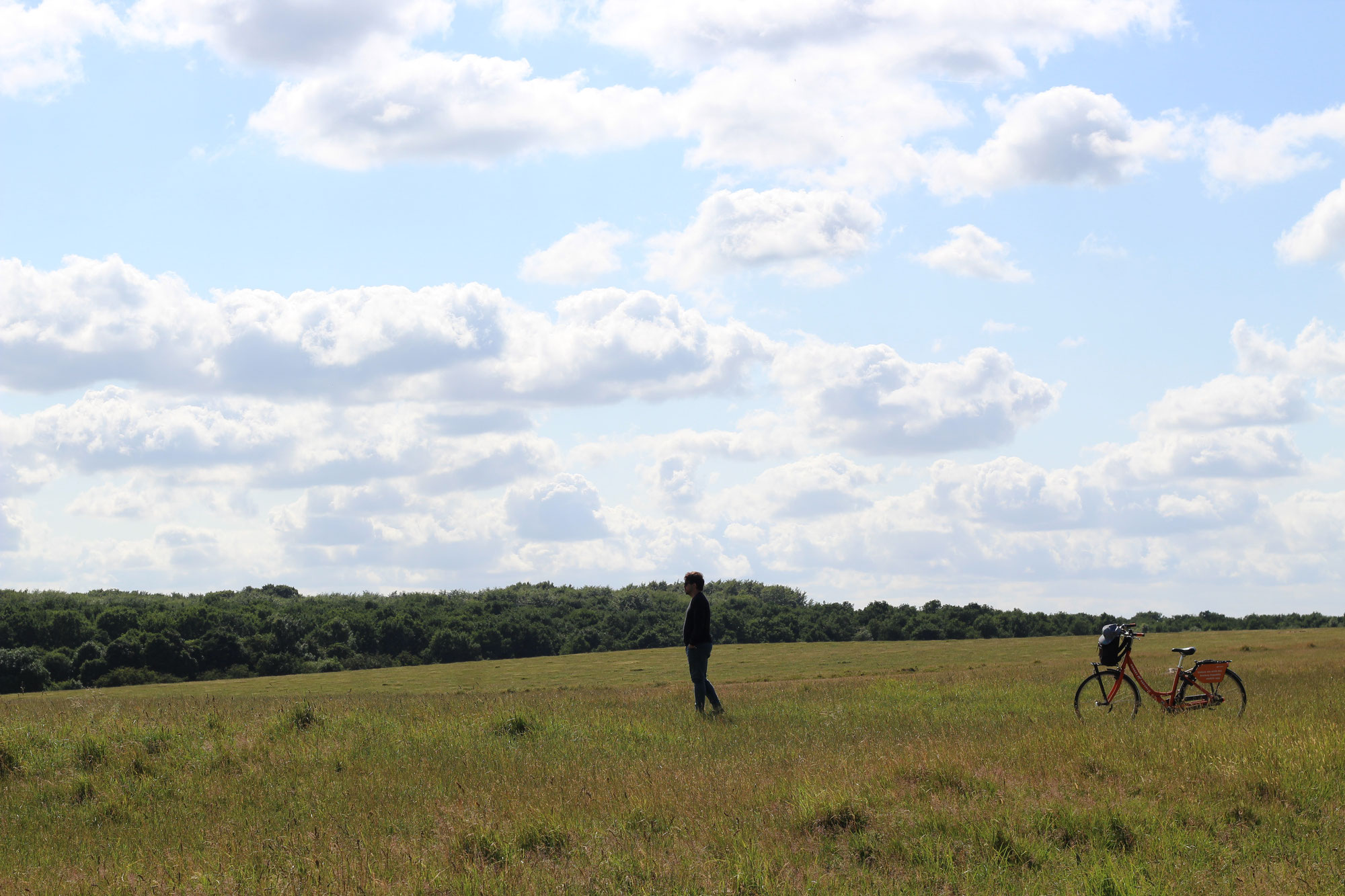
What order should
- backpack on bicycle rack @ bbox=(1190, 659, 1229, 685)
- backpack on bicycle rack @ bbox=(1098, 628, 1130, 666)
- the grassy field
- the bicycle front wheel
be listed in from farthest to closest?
1. backpack on bicycle rack @ bbox=(1098, 628, 1130, 666)
2. backpack on bicycle rack @ bbox=(1190, 659, 1229, 685)
3. the bicycle front wheel
4. the grassy field

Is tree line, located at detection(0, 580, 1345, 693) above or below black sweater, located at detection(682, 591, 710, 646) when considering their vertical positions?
below

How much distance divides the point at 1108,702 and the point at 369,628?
80055mm

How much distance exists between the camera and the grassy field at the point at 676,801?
27.1 ft

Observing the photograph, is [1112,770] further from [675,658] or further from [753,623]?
[753,623]

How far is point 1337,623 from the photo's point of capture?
7725 centimetres

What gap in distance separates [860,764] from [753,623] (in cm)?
8224

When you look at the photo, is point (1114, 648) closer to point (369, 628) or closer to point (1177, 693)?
point (1177, 693)

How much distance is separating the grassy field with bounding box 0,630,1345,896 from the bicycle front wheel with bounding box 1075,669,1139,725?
0.36 meters

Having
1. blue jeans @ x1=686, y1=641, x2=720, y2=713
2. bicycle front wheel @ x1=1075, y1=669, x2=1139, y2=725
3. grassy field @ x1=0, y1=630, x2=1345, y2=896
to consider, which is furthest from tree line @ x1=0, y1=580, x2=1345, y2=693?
bicycle front wheel @ x1=1075, y1=669, x2=1139, y2=725

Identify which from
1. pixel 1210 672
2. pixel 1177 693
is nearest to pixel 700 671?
pixel 1177 693

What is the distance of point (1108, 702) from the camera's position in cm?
1579

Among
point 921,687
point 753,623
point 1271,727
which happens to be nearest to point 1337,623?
point 753,623

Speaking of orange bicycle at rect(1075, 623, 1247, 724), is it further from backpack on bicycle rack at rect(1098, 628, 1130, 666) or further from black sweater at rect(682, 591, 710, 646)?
black sweater at rect(682, 591, 710, 646)

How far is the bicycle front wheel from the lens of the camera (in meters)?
15.3
